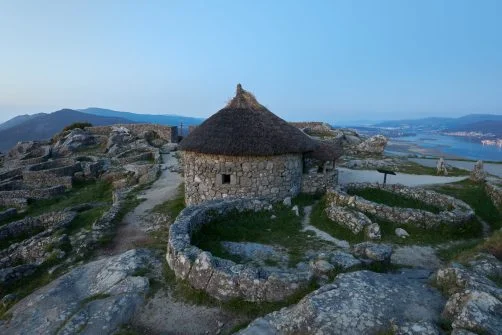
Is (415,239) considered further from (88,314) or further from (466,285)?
(88,314)

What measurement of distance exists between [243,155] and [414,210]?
23.3 ft

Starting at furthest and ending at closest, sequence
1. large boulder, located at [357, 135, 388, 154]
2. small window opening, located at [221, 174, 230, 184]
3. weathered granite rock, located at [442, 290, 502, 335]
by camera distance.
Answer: large boulder, located at [357, 135, 388, 154]
small window opening, located at [221, 174, 230, 184]
weathered granite rock, located at [442, 290, 502, 335]

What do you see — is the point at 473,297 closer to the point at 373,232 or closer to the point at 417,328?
the point at 417,328

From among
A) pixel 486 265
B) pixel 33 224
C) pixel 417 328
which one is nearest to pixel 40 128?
pixel 33 224

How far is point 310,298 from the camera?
7027 mm

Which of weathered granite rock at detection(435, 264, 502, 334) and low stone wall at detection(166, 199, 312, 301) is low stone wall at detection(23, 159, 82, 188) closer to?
low stone wall at detection(166, 199, 312, 301)

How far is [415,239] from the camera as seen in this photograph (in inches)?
477

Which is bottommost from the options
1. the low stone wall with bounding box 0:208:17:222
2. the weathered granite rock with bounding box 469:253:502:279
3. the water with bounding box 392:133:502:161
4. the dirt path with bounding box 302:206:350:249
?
the water with bounding box 392:133:502:161

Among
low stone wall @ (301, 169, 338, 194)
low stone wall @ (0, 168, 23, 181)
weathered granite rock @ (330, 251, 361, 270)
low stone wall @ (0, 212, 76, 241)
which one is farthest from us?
low stone wall @ (0, 168, 23, 181)

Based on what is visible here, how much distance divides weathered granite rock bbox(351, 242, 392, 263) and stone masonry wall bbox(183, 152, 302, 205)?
24.0ft

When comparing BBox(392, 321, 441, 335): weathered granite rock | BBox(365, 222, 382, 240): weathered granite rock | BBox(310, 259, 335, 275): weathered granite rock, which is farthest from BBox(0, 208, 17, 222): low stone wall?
BBox(392, 321, 441, 335): weathered granite rock

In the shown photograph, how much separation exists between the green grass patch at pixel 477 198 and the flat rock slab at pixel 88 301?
13.1m

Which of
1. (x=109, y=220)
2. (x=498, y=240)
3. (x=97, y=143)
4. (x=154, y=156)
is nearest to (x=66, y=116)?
(x=97, y=143)

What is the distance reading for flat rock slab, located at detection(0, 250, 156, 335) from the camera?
7.96 metres
